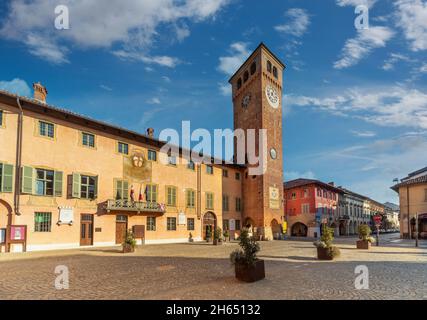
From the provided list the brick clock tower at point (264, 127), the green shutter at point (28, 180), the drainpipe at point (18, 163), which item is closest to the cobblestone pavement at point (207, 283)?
the drainpipe at point (18, 163)

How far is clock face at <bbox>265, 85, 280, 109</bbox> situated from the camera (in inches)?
1496

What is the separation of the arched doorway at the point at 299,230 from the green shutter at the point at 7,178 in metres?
40.2

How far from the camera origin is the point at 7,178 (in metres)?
19.3

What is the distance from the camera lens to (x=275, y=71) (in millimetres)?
40844

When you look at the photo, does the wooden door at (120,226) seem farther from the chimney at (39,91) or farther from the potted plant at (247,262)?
the potted plant at (247,262)

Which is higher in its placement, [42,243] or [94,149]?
[94,149]

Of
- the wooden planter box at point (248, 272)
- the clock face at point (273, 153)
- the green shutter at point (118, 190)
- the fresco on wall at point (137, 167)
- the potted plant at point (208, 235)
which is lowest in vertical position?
the potted plant at point (208, 235)

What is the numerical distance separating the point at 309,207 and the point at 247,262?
40.0 meters

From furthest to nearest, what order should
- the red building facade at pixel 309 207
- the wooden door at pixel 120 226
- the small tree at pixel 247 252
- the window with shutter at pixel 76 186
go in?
1. the red building facade at pixel 309 207
2. the wooden door at pixel 120 226
3. the window with shutter at pixel 76 186
4. the small tree at pixel 247 252

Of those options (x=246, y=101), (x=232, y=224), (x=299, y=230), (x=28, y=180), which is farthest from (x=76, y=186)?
(x=299, y=230)

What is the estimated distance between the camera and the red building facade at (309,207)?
45781mm

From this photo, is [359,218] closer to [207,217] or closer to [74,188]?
[207,217]
